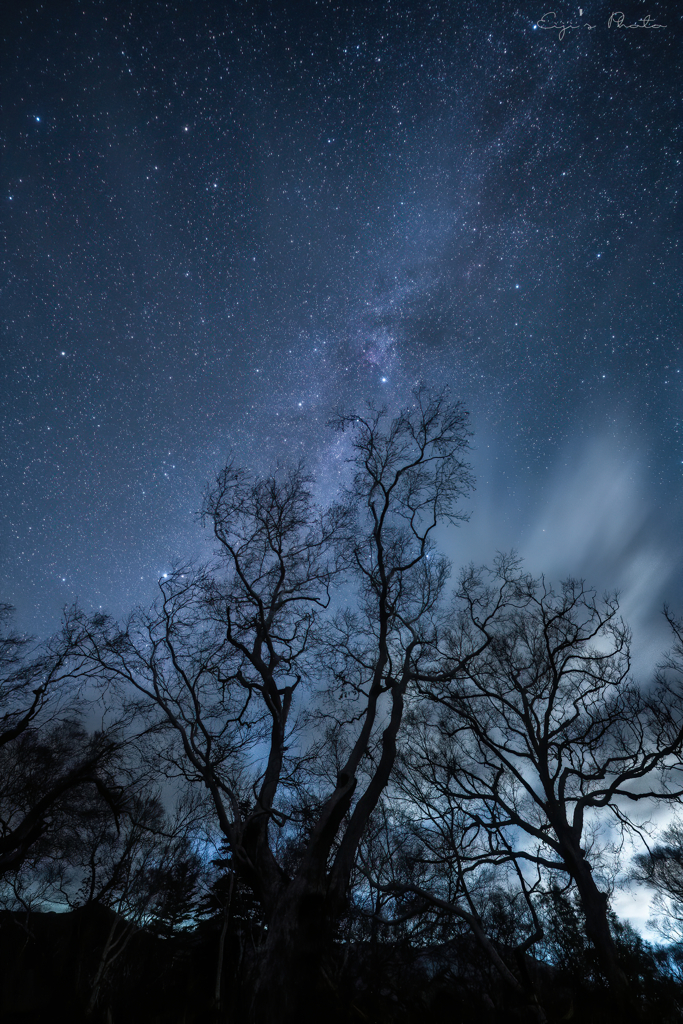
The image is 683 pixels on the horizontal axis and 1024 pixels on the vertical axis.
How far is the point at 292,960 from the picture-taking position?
668 cm

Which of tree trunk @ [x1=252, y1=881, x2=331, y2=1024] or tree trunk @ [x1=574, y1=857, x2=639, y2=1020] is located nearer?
tree trunk @ [x1=252, y1=881, x2=331, y2=1024]

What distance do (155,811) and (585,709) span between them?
20.0 m

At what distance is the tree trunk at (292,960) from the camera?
6.32 metres

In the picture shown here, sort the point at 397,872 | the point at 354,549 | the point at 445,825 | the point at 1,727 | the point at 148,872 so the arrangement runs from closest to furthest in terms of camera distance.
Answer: the point at 354,549 → the point at 445,825 → the point at 1,727 → the point at 397,872 → the point at 148,872

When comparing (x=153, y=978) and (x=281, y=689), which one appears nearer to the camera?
(x=281, y=689)

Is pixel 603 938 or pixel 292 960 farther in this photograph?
pixel 603 938

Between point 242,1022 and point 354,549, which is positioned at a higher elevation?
point 354,549

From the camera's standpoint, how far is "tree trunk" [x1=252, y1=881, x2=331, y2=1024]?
6.32m

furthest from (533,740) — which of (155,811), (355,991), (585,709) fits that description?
(155,811)

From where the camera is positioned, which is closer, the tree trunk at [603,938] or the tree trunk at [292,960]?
the tree trunk at [292,960]

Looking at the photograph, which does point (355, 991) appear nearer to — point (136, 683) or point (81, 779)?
point (81, 779)

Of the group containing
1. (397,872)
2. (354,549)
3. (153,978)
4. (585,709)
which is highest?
(354,549)

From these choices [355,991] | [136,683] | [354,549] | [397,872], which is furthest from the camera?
[397,872]

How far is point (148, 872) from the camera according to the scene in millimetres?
22109
